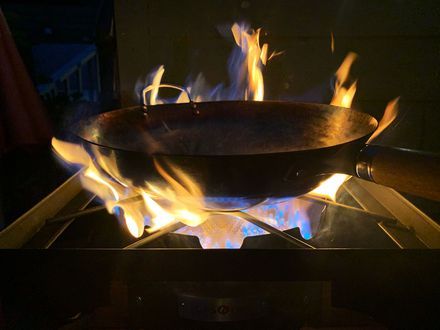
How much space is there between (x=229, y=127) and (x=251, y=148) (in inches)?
5.0

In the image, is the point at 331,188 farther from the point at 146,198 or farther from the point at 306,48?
the point at 306,48

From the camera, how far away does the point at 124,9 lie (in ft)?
5.45

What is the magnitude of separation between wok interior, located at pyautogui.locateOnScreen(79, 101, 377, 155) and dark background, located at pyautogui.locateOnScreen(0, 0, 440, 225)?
637mm

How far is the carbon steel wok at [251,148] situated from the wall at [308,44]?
636 mm

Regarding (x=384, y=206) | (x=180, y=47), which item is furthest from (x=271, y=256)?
(x=180, y=47)

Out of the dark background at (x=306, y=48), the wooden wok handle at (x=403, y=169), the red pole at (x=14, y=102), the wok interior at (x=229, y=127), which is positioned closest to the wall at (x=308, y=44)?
the dark background at (x=306, y=48)

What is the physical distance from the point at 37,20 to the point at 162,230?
29.6 feet

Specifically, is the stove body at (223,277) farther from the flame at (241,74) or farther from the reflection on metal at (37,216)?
the flame at (241,74)

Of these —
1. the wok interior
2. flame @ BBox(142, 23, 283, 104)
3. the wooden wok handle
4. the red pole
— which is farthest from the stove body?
flame @ BBox(142, 23, 283, 104)

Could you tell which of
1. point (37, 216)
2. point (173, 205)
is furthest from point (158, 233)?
point (37, 216)

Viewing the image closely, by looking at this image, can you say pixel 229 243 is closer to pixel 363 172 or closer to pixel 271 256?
pixel 271 256

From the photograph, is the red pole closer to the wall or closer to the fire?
the wall

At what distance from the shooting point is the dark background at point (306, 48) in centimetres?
170

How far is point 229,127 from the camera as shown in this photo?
1.21 metres
